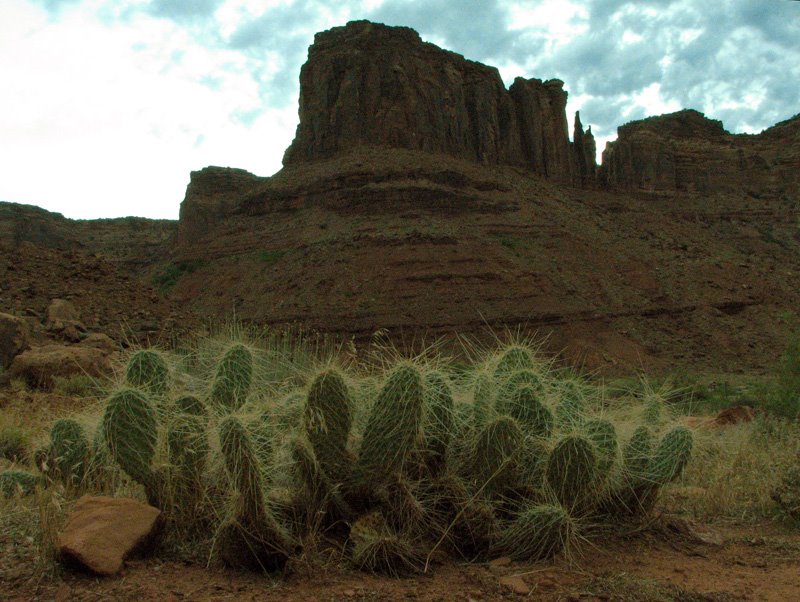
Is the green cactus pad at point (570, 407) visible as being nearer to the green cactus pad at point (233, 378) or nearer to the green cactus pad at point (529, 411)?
the green cactus pad at point (529, 411)

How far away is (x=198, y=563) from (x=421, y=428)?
140cm

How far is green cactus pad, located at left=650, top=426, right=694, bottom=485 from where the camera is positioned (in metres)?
5.45

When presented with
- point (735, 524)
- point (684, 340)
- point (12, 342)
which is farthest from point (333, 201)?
point (735, 524)

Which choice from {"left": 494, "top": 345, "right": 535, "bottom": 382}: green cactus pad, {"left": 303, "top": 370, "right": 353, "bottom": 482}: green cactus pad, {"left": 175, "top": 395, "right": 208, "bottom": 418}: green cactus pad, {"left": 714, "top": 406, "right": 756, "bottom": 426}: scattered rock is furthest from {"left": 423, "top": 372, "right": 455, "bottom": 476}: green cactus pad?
{"left": 714, "top": 406, "right": 756, "bottom": 426}: scattered rock

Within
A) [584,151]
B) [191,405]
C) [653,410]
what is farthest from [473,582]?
[584,151]

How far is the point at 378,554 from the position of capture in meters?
4.34

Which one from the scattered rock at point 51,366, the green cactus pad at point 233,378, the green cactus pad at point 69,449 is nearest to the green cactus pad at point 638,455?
the green cactus pad at point 233,378

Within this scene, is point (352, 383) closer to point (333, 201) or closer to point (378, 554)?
point (378, 554)

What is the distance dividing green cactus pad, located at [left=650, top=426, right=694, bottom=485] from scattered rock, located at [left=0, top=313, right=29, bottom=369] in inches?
381

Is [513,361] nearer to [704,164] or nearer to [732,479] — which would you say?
[732,479]

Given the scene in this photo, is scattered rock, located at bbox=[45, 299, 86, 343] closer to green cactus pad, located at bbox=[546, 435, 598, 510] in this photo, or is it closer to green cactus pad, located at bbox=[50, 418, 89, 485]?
green cactus pad, located at bbox=[50, 418, 89, 485]

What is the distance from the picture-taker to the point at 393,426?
4.47 metres

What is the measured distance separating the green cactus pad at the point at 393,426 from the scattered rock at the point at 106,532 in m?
1.21

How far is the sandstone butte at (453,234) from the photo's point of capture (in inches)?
1443
